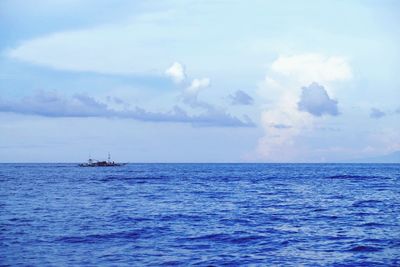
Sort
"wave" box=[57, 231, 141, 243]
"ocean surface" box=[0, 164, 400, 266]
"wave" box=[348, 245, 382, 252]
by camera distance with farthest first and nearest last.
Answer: "wave" box=[57, 231, 141, 243], "wave" box=[348, 245, 382, 252], "ocean surface" box=[0, 164, 400, 266]

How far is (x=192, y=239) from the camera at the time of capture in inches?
1095

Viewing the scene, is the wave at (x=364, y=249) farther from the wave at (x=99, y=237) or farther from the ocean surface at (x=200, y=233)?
the wave at (x=99, y=237)

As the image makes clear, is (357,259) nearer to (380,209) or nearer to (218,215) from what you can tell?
(218,215)

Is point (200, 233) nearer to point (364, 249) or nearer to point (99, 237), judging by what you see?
point (99, 237)

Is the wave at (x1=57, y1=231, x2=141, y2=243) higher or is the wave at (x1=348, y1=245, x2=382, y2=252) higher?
the wave at (x1=57, y1=231, x2=141, y2=243)

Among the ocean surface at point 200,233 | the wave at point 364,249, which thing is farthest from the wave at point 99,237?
the wave at point 364,249

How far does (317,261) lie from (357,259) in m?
2.38

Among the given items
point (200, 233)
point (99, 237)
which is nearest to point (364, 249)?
point (200, 233)

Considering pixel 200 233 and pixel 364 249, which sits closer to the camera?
pixel 364 249

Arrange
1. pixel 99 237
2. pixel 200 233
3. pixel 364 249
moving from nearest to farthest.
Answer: pixel 364 249 < pixel 99 237 < pixel 200 233

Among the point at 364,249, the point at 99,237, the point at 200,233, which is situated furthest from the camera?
the point at 200,233

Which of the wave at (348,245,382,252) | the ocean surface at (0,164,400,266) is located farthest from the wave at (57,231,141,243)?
the wave at (348,245,382,252)

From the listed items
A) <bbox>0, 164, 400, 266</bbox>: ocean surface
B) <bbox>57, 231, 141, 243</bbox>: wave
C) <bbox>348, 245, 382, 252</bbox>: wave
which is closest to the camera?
<bbox>0, 164, 400, 266</bbox>: ocean surface

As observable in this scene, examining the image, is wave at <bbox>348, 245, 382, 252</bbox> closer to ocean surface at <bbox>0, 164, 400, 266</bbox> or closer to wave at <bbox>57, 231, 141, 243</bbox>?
ocean surface at <bbox>0, 164, 400, 266</bbox>
